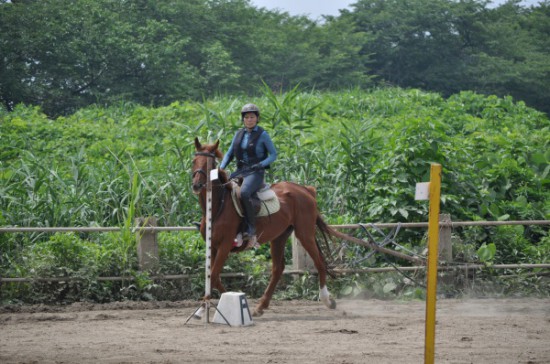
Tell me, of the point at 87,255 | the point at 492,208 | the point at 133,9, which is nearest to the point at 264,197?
the point at 87,255

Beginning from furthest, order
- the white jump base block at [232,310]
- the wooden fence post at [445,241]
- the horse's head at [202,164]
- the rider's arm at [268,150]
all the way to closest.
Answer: the wooden fence post at [445,241] → the rider's arm at [268,150] → the horse's head at [202,164] → the white jump base block at [232,310]

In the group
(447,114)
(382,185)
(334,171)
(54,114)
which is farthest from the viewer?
(54,114)

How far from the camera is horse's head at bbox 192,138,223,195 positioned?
32.2ft

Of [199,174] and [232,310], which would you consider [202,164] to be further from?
[232,310]

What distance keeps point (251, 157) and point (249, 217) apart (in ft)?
2.68

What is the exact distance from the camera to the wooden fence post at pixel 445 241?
43.2 ft

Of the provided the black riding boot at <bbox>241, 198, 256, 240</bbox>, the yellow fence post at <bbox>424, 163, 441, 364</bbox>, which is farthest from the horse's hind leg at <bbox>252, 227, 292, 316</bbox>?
the yellow fence post at <bbox>424, 163, 441, 364</bbox>

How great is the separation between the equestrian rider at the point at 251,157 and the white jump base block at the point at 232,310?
4.14ft

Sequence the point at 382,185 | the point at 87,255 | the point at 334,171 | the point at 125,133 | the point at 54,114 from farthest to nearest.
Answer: the point at 54,114
the point at 125,133
the point at 334,171
the point at 382,185
the point at 87,255

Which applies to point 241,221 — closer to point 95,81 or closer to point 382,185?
point 382,185

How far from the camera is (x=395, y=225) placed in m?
13.1

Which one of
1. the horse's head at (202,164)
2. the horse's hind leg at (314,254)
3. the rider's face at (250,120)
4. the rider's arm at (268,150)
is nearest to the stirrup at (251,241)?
the horse's hind leg at (314,254)

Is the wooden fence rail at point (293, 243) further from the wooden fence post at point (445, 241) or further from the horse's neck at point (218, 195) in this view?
the horse's neck at point (218, 195)

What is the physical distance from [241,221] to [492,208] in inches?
240
